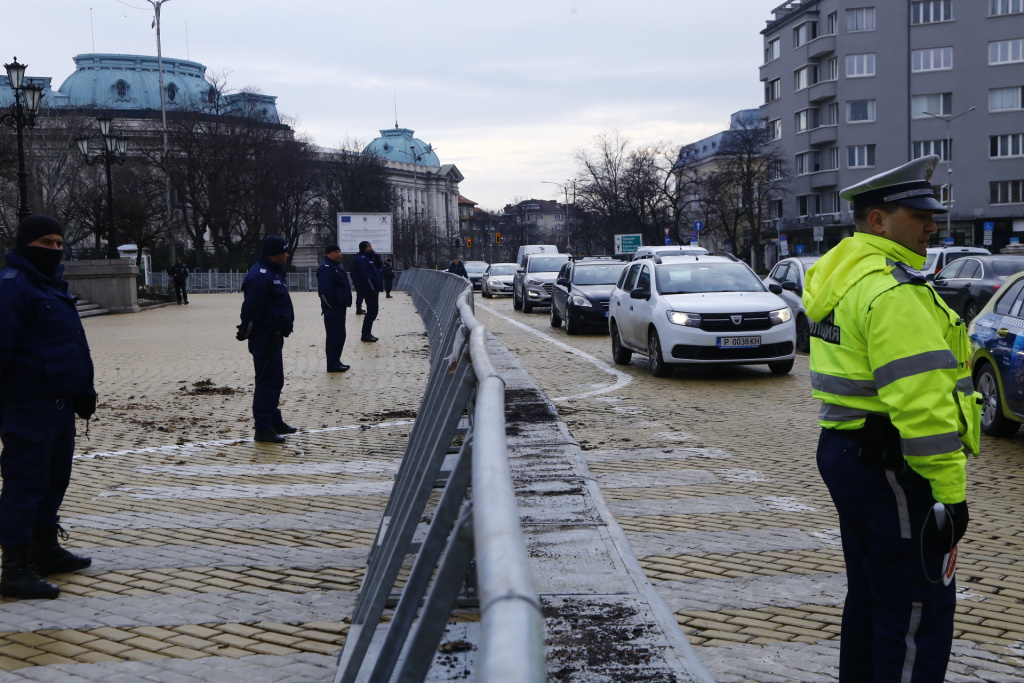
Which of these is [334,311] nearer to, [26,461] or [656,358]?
[656,358]

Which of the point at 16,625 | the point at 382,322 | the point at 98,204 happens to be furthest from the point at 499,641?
the point at 98,204

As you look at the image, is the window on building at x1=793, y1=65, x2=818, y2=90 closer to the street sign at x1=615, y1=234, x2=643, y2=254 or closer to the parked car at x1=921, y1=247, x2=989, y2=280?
the street sign at x1=615, y1=234, x2=643, y2=254

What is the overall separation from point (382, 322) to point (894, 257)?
27311mm

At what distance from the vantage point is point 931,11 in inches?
2926

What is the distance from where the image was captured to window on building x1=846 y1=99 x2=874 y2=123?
77500 millimetres

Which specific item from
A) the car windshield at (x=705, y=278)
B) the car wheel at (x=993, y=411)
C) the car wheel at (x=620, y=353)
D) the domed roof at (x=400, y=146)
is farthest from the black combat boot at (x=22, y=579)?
the domed roof at (x=400, y=146)

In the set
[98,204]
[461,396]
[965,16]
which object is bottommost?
[461,396]

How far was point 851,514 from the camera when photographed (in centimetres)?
331

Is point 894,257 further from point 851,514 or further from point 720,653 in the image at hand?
point 720,653

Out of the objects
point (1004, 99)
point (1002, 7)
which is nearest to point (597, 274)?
point (1004, 99)

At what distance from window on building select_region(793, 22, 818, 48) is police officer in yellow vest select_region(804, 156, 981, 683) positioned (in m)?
82.6

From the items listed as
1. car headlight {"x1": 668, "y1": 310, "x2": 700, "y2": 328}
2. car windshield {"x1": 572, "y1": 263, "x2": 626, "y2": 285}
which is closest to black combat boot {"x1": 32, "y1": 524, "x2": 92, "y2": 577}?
car headlight {"x1": 668, "y1": 310, "x2": 700, "y2": 328}

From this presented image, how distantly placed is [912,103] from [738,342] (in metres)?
67.4

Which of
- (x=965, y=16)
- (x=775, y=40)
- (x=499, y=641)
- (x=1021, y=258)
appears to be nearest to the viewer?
(x=499, y=641)
